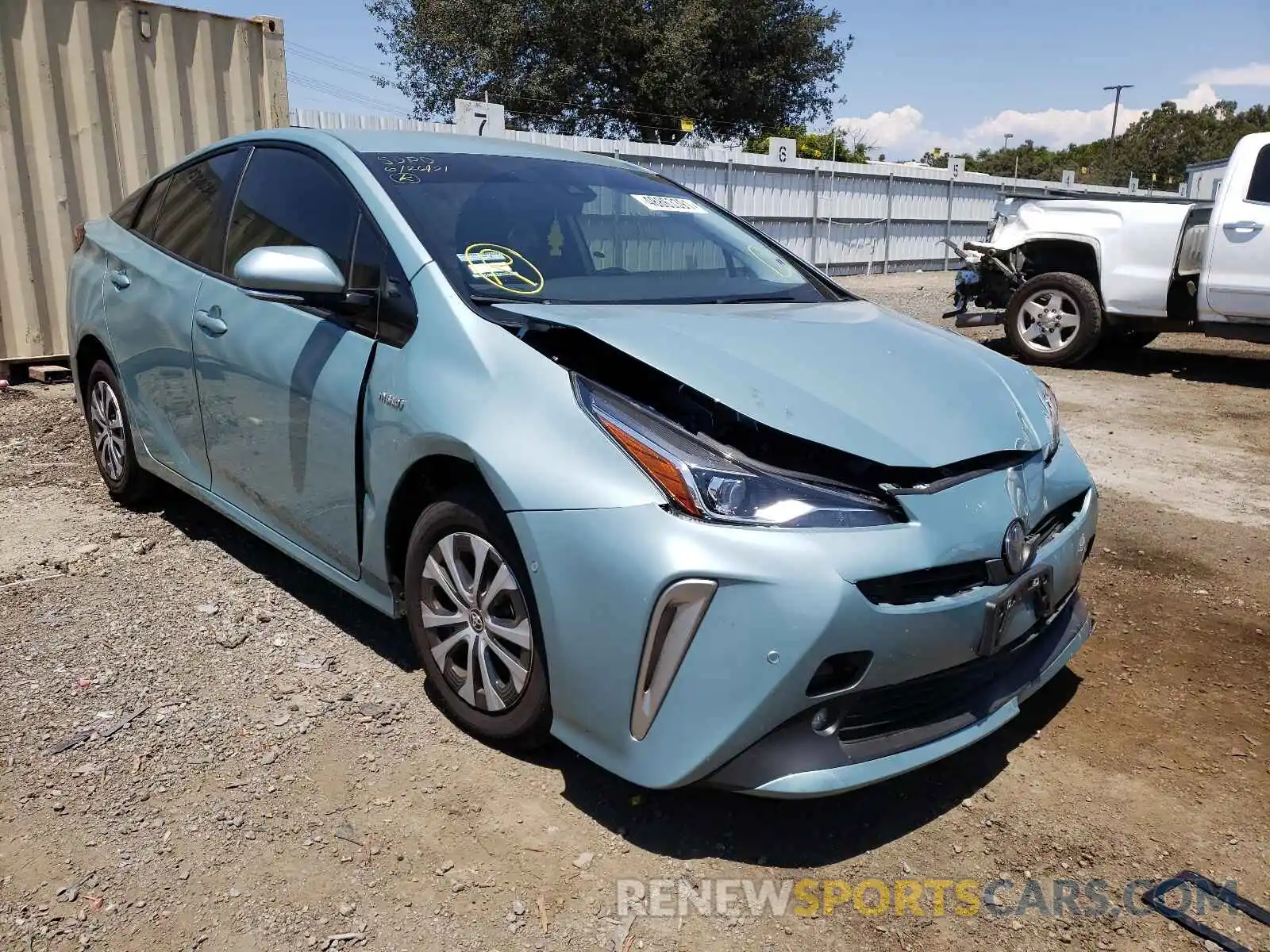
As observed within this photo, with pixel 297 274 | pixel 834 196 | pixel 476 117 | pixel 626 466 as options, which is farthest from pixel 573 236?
pixel 834 196

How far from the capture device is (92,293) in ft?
14.4

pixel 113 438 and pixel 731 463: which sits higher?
pixel 731 463

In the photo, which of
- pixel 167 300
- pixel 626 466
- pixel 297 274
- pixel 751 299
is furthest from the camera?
pixel 167 300

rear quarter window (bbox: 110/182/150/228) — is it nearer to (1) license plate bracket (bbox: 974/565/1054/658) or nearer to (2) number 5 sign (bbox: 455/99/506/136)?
(1) license plate bracket (bbox: 974/565/1054/658)

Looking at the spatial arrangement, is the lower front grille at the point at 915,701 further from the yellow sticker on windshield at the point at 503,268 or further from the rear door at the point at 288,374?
the rear door at the point at 288,374

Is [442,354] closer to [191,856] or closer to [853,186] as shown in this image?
[191,856]

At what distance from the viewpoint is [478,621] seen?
8.50 ft

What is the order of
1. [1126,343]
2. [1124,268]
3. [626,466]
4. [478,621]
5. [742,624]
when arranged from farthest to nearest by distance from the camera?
[1126,343], [1124,268], [478,621], [626,466], [742,624]

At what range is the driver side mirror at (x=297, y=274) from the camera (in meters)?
2.81

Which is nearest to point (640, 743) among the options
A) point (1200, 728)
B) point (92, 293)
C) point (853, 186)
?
point (1200, 728)

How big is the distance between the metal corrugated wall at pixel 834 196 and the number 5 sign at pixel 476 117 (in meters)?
0.32

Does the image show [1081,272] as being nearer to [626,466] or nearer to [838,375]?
[838,375]

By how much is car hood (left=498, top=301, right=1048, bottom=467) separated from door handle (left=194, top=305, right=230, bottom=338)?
4.30ft

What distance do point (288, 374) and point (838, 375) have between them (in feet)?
5.45
